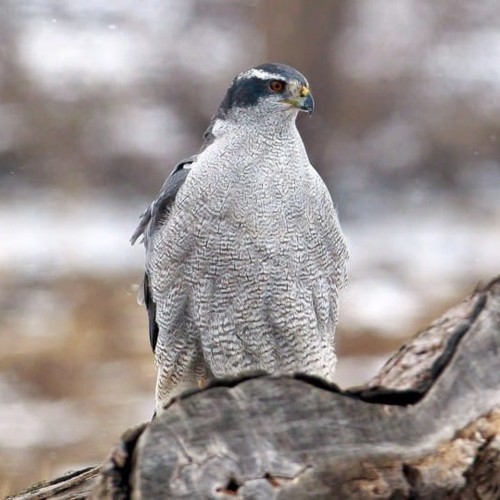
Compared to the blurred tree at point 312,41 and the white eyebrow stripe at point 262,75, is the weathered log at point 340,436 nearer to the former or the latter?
the white eyebrow stripe at point 262,75

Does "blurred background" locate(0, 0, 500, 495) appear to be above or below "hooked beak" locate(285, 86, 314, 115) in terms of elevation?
above

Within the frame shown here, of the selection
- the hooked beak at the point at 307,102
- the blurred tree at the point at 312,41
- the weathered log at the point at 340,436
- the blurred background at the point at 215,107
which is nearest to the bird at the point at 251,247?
the hooked beak at the point at 307,102

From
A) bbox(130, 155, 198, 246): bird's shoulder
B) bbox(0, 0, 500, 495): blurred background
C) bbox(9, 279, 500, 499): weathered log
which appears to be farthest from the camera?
bbox(0, 0, 500, 495): blurred background

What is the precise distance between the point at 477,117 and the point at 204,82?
229cm

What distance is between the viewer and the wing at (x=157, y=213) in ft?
14.2

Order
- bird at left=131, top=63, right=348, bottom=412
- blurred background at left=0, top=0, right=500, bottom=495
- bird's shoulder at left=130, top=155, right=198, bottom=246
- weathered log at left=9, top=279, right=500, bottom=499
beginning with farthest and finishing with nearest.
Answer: blurred background at left=0, top=0, right=500, bottom=495 → bird's shoulder at left=130, top=155, right=198, bottom=246 → bird at left=131, top=63, right=348, bottom=412 → weathered log at left=9, top=279, right=500, bottom=499

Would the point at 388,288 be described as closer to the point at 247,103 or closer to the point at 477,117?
the point at 477,117

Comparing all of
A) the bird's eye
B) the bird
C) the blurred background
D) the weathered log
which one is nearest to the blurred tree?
the blurred background

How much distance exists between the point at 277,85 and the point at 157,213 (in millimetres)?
680

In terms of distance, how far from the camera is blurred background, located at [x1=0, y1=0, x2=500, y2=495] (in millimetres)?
8828

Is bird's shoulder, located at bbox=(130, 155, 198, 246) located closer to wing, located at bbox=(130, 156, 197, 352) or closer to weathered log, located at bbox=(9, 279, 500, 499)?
wing, located at bbox=(130, 156, 197, 352)

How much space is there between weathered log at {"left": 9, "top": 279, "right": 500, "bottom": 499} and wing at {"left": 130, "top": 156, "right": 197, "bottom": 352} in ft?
6.11

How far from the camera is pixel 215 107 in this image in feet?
29.9

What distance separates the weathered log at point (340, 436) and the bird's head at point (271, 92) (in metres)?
1.63
